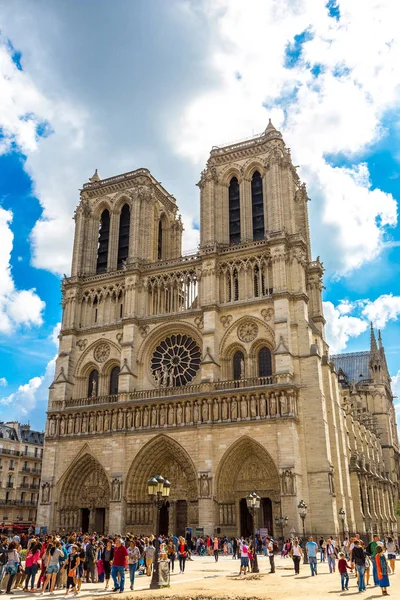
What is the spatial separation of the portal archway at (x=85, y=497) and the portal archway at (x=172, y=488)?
230 cm

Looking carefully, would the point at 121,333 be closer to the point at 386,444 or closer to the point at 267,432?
the point at 267,432

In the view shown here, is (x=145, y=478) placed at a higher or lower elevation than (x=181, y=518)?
higher

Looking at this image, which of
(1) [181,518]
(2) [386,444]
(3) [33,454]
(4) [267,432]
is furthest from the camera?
(2) [386,444]

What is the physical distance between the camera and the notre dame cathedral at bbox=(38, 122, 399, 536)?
32250 mm

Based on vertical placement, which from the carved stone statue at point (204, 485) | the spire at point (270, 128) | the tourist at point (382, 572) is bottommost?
the tourist at point (382, 572)

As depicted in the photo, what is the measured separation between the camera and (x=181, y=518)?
34.3 metres

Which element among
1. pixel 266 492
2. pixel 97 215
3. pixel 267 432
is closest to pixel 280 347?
pixel 267 432

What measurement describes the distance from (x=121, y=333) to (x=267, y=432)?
12.9 m

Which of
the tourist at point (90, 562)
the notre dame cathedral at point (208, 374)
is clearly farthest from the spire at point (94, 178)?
the tourist at point (90, 562)

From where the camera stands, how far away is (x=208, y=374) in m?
34.8

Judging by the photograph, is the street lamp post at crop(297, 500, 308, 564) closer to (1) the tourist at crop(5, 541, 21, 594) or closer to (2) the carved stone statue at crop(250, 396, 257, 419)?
(2) the carved stone statue at crop(250, 396, 257, 419)

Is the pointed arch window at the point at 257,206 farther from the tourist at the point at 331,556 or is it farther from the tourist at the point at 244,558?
the tourist at the point at 244,558

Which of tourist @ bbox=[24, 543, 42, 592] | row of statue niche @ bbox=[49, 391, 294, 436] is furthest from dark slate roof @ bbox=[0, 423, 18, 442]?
tourist @ bbox=[24, 543, 42, 592]

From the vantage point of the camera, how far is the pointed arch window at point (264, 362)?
1388 inches
